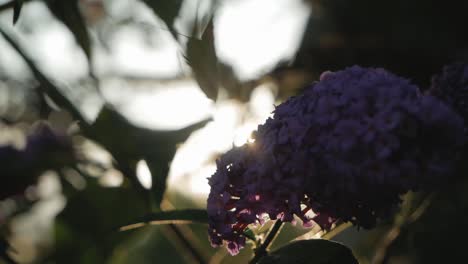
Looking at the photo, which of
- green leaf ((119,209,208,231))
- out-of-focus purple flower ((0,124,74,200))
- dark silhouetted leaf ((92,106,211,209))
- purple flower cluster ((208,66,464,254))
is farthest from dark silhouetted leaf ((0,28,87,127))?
purple flower cluster ((208,66,464,254))

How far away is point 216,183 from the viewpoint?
90cm

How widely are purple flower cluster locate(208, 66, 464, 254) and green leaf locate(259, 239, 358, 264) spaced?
0.03 meters

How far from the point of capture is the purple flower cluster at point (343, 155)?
751 millimetres

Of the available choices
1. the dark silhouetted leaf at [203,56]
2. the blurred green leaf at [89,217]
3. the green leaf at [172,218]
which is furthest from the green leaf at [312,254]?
the blurred green leaf at [89,217]

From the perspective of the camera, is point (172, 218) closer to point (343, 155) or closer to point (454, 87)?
point (343, 155)

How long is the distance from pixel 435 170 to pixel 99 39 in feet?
3.57

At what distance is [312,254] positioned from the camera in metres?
0.83

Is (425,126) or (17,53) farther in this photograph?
(17,53)

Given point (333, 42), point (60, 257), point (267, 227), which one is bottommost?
point (333, 42)

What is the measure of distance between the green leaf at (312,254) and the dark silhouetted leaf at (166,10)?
0.36 m

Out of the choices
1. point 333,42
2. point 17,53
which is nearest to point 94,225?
point 17,53

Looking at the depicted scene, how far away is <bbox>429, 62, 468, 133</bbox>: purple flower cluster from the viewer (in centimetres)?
96

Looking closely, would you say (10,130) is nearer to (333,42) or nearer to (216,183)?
(216,183)

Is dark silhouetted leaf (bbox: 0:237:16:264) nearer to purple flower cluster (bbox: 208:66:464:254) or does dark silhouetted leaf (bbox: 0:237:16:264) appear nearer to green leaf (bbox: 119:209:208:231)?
green leaf (bbox: 119:209:208:231)
